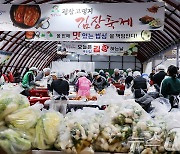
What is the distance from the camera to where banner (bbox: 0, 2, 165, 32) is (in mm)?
11172

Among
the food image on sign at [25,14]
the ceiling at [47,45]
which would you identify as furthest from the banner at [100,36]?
the food image on sign at [25,14]

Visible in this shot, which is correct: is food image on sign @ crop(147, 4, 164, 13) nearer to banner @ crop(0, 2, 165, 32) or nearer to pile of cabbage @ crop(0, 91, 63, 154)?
banner @ crop(0, 2, 165, 32)

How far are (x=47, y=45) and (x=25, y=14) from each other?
2307cm

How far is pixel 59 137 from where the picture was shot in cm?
208

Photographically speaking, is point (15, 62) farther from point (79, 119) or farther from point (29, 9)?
point (79, 119)

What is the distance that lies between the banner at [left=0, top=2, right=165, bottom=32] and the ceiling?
5.85m

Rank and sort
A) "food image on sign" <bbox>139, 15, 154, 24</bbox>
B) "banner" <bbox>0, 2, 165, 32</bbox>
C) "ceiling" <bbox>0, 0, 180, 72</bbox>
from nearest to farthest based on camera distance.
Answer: "food image on sign" <bbox>139, 15, 154, 24</bbox>
"banner" <bbox>0, 2, 165, 32</bbox>
"ceiling" <bbox>0, 0, 180, 72</bbox>

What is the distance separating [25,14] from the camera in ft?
38.7

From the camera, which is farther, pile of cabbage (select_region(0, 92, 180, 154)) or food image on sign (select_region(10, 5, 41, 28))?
food image on sign (select_region(10, 5, 41, 28))

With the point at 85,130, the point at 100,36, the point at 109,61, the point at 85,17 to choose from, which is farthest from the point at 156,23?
the point at 109,61

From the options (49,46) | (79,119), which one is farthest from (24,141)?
(49,46)

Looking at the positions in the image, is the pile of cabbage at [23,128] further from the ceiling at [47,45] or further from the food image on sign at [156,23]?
the ceiling at [47,45]

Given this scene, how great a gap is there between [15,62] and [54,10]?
64.6 feet

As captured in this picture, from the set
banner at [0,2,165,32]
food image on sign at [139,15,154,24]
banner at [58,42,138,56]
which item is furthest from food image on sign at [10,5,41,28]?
banner at [58,42,138,56]
